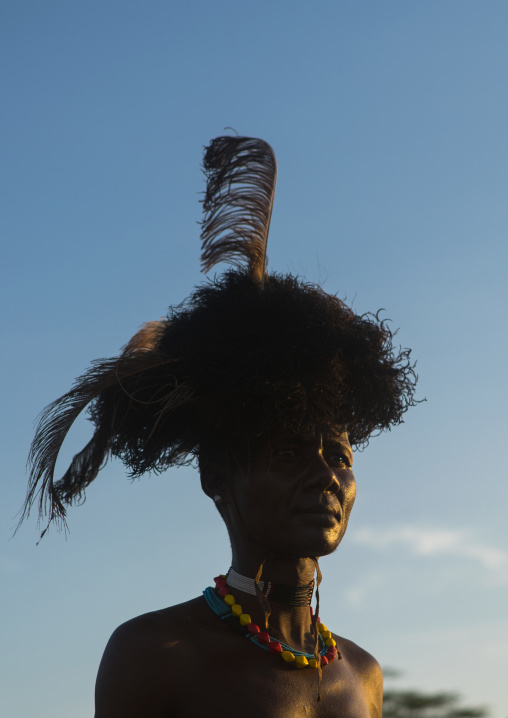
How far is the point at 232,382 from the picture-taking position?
4.12m

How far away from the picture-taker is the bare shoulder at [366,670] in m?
4.59

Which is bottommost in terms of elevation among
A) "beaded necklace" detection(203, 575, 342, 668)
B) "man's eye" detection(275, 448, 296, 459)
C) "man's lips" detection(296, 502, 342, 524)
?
"beaded necklace" detection(203, 575, 342, 668)

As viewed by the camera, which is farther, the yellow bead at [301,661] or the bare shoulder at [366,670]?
the bare shoulder at [366,670]

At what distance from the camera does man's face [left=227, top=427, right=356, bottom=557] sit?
13.4 ft

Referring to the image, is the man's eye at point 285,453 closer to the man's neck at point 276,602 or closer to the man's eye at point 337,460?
the man's eye at point 337,460

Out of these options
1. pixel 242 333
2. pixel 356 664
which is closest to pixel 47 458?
Answer: pixel 242 333

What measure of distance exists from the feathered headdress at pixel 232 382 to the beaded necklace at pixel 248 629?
71 cm

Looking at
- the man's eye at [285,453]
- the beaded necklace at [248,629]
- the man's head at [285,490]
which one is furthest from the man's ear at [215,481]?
the beaded necklace at [248,629]

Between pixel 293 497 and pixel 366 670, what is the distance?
4.15 feet

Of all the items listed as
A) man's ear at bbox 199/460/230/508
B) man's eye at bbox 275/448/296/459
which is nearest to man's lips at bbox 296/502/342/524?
man's eye at bbox 275/448/296/459

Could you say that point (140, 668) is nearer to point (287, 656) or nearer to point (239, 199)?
→ point (287, 656)

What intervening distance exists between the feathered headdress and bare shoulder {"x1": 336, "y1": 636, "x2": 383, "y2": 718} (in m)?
1.14

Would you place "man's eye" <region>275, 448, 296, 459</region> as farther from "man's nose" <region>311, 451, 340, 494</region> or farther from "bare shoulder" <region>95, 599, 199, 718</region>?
"bare shoulder" <region>95, 599, 199, 718</region>

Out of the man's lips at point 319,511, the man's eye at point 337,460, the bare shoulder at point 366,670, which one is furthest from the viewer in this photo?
the bare shoulder at point 366,670
